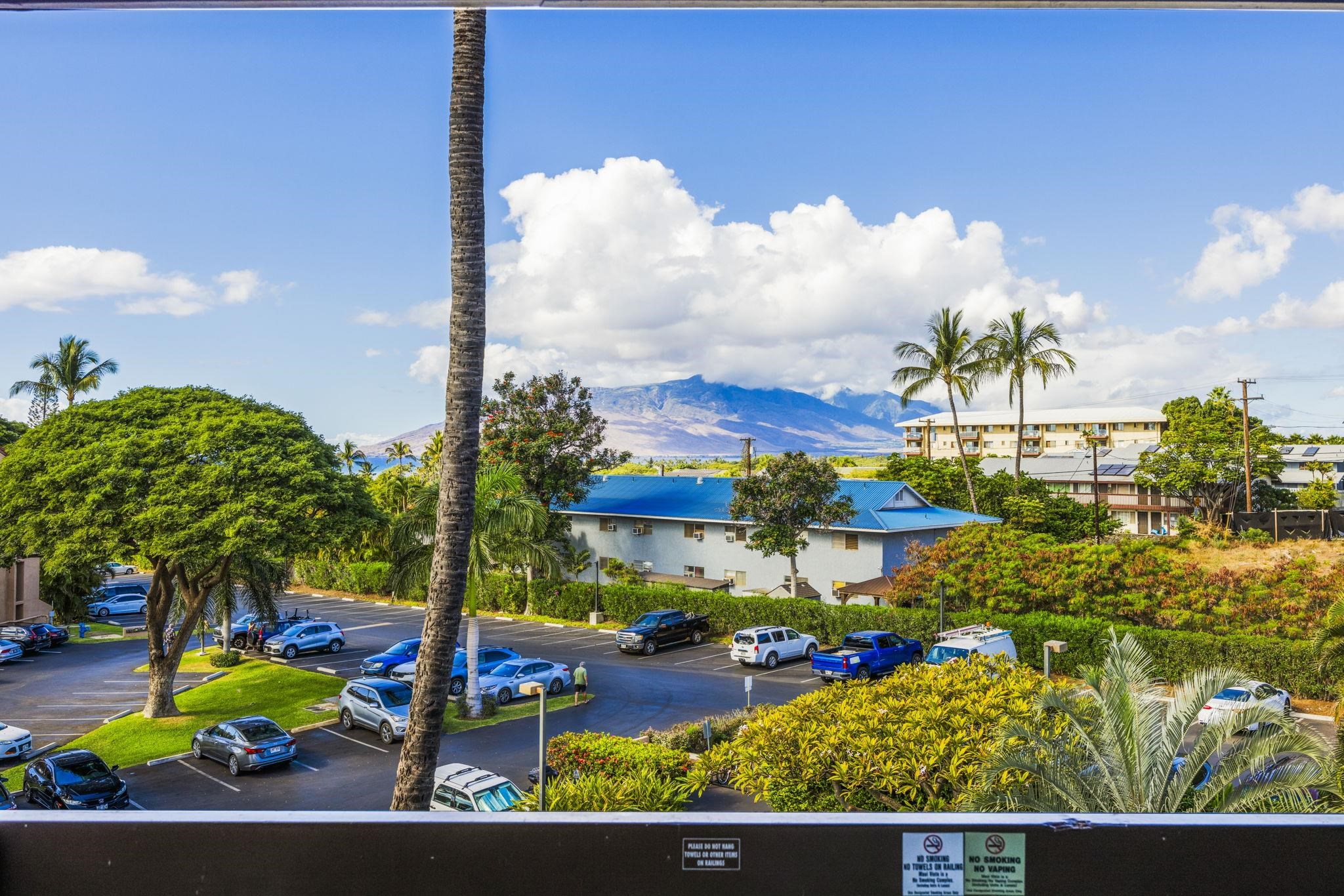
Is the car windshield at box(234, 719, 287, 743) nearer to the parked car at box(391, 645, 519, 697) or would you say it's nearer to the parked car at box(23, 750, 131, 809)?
the parked car at box(23, 750, 131, 809)

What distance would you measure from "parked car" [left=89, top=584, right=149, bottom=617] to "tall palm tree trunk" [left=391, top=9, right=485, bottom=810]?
145 ft

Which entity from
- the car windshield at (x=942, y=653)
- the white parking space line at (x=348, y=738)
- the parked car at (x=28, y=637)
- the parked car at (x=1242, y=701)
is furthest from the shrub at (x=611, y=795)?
the parked car at (x=28, y=637)

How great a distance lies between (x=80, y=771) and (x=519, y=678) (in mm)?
11252

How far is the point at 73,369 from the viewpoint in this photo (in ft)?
139

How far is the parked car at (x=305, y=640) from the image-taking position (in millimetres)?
33125

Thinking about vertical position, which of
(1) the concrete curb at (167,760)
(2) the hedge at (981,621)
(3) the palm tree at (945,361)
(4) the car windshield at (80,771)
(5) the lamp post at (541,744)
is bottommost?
(1) the concrete curb at (167,760)

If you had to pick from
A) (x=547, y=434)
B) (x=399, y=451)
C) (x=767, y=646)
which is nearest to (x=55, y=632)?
(x=547, y=434)

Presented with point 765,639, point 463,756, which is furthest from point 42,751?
point 765,639

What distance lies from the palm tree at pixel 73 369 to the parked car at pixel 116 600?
10404mm

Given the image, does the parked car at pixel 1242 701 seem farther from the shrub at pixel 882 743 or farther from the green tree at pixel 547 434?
the green tree at pixel 547 434

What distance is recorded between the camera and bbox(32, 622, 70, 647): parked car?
3616 centimetres

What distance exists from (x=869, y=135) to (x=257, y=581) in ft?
70.8

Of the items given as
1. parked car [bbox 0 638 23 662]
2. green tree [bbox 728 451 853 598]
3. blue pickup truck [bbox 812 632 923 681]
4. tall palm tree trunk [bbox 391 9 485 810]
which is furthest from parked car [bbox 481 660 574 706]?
parked car [bbox 0 638 23 662]

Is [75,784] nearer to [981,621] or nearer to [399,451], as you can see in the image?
[981,621]
